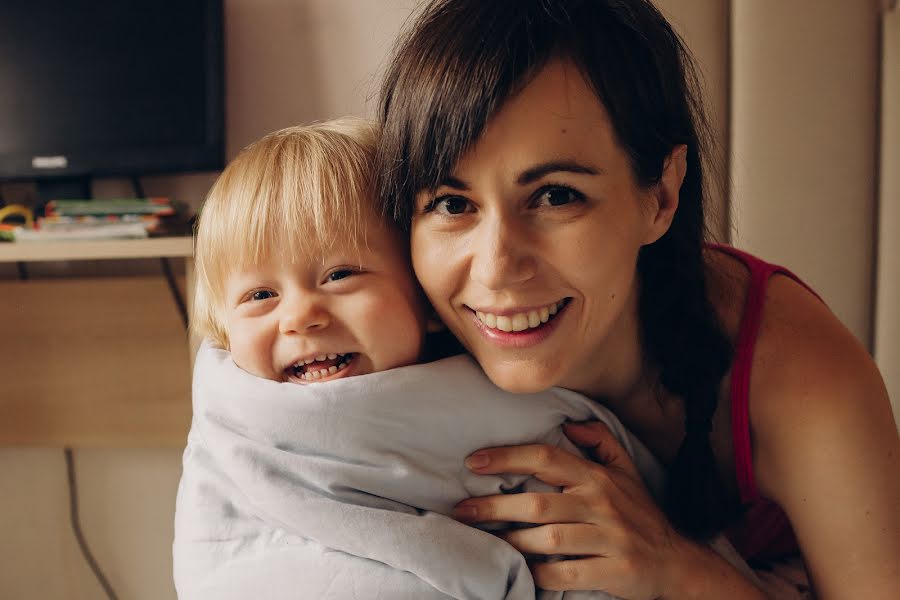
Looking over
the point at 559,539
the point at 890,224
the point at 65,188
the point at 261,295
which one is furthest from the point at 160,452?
the point at 890,224

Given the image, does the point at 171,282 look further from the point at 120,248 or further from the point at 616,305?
the point at 616,305

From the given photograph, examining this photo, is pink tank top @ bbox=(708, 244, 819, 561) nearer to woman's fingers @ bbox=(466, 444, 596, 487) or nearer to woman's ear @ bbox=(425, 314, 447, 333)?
woman's fingers @ bbox=(466, 444, 596, 487)

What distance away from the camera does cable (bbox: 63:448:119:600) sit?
1871mm

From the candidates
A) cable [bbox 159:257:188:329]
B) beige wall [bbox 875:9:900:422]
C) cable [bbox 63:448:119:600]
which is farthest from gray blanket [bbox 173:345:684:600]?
cable [bbox 63:448:119:600]

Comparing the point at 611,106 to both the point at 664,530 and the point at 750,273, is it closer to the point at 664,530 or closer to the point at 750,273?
the point at 750,273

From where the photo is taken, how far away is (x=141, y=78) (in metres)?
1.58

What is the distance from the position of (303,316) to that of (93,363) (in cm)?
117

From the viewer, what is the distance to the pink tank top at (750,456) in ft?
2.94

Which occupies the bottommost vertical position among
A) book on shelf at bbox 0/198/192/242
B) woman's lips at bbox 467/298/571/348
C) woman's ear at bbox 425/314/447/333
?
woman's ear at bbox 425/314/447/333

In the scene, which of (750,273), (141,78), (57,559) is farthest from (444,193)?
(57,559)

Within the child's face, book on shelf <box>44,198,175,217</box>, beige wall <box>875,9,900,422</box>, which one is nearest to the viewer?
the child's face

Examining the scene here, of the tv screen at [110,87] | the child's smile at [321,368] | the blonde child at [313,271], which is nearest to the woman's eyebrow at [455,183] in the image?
the blonde child at [313,271]

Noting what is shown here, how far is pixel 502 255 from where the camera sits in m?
0.74

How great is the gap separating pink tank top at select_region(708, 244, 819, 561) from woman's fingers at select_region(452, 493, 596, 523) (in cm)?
23
